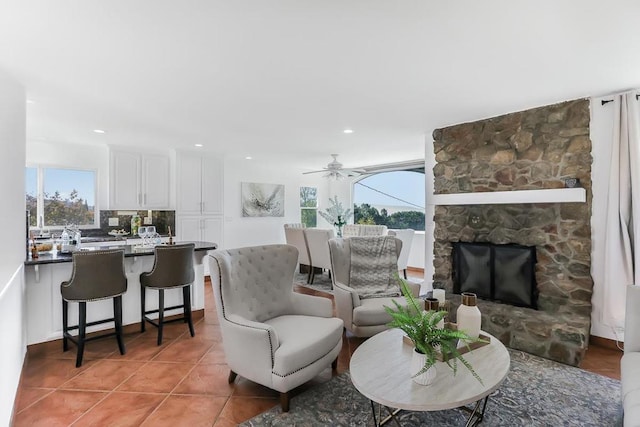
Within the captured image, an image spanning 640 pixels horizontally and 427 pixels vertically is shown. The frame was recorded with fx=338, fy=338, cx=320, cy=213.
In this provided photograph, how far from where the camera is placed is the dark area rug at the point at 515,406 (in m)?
2.12

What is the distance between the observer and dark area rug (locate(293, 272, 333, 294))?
225 inches

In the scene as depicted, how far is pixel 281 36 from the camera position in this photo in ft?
6.87

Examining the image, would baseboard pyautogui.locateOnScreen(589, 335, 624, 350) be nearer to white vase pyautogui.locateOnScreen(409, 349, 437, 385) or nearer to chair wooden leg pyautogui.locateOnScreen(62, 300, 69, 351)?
white vase pyautogui.locateOnScreen(409, 349, 437, 385)

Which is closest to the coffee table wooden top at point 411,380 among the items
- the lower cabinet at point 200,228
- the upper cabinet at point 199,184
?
the lower cabinet at point 200,228

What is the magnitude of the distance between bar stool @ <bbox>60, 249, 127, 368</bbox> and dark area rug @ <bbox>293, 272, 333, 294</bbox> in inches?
109

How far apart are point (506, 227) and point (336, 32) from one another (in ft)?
9.81

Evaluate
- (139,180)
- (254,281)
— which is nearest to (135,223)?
(139,180)

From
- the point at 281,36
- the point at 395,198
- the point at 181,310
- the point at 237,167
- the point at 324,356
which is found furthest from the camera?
the point at 395,198

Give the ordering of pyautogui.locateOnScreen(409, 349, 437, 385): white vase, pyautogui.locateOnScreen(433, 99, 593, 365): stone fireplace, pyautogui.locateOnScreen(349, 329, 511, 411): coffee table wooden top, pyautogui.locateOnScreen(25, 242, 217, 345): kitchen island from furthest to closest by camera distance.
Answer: pyautogui.locateOnScreen(433, 99, 593, 365): stone fireplace < pyautogui.locateOnScreen(25, 242, 217, 345): kitchen island < pyautogui.locateOnScreen(409, 349, 437, 385): white vase < pyautogui.locateOnScreen(349, 329, 511, 411): coffee table wooden top

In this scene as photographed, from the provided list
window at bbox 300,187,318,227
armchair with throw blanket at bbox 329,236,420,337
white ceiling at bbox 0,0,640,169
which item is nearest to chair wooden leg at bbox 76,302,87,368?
white ceiling at bbox 0,0,640,169

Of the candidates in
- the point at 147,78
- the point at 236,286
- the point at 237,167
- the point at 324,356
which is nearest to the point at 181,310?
the point at 236,286

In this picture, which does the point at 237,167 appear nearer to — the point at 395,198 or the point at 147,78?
the point at 395,198

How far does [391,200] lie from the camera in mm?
8203

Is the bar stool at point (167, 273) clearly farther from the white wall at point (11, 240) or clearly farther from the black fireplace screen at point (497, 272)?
the black fireplace screen at point (497, 272)
